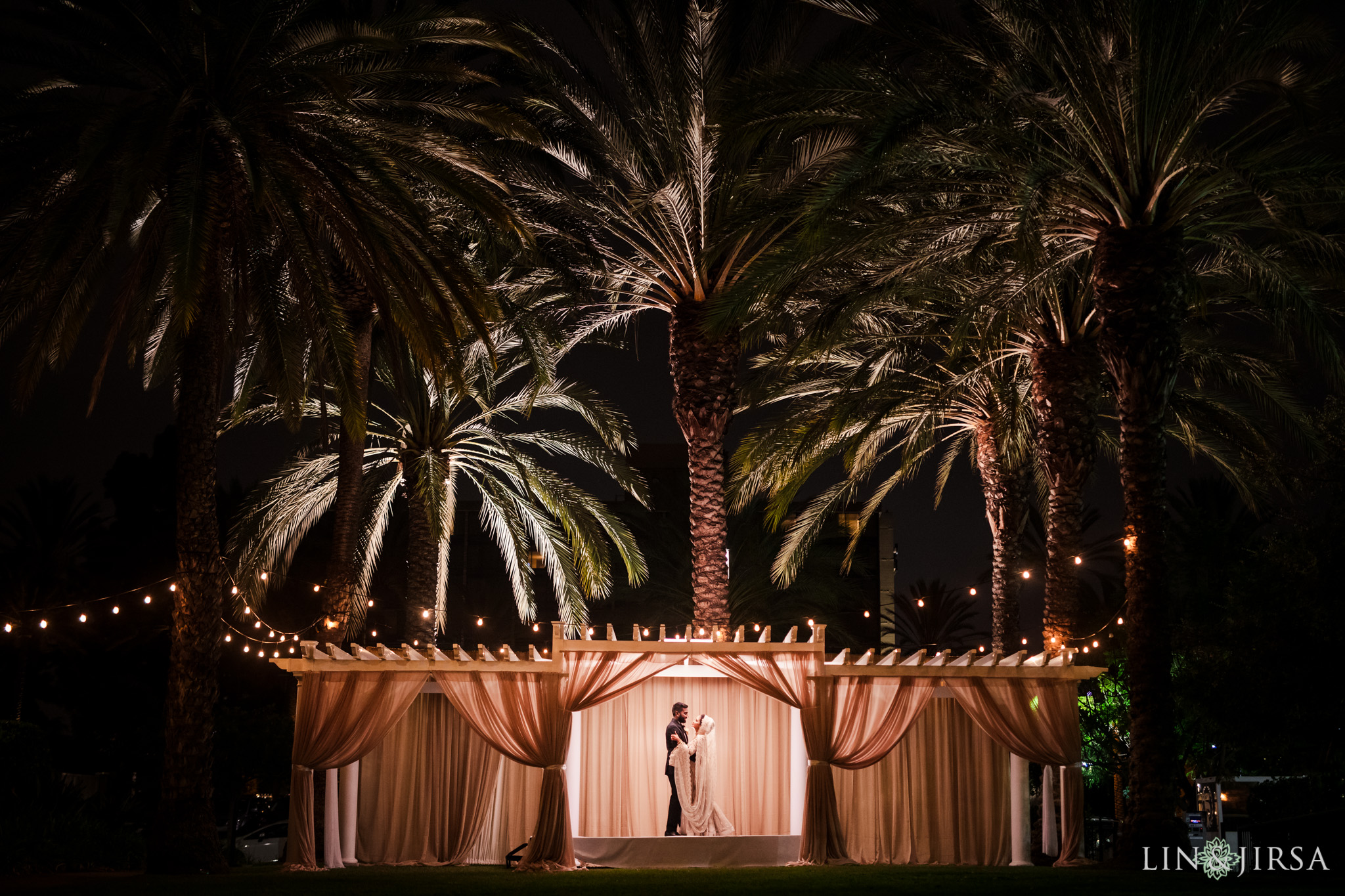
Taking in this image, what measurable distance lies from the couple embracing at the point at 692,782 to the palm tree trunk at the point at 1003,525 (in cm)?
515

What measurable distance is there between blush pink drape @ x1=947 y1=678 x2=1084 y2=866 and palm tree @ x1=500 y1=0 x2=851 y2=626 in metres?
3.38

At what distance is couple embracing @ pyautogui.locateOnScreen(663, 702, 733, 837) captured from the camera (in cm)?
1573

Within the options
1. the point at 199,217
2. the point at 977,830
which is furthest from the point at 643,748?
the point at 199,217

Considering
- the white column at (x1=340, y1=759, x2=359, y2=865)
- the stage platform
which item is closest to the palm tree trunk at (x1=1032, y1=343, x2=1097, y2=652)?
the stage platform

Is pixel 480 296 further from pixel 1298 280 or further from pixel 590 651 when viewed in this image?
pixel 1298 280

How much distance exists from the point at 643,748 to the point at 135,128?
9825 mm

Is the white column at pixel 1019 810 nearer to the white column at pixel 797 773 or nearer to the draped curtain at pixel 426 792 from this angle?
the white column at pixel 797 773

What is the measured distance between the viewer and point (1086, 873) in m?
12.9

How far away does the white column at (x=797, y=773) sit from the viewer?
50.2ft

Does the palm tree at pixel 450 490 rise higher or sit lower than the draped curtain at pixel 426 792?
higher

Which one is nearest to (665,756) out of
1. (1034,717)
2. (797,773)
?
(797,773)

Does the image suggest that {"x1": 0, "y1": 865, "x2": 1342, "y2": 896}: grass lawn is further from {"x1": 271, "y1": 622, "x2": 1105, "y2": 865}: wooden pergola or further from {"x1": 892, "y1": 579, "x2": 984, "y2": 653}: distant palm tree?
{"x1": 892, "y1": 579, "x2": 984, "y2": 653}: distant palm tree

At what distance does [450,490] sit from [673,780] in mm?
7004

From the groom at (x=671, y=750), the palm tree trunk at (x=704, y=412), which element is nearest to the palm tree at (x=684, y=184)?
the palm tree trunk at (x=704, y=412)
